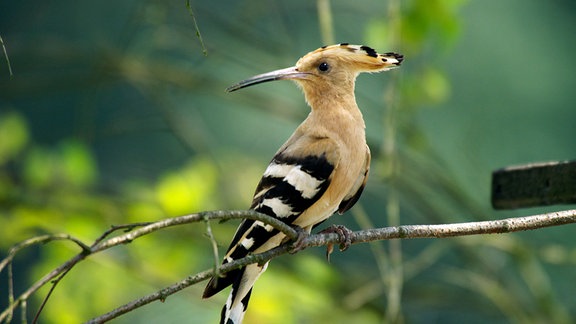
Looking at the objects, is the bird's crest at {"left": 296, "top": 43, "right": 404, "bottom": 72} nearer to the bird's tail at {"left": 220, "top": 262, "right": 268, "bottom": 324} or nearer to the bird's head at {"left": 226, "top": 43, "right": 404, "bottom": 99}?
the bird's head at {"left": 226, "top": 43, "right": 404, "bottom": 99}

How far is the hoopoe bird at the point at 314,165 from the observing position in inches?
55.6

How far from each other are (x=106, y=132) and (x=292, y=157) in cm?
120

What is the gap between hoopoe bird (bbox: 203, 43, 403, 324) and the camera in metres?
1.41

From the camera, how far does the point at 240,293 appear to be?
148 centimetres

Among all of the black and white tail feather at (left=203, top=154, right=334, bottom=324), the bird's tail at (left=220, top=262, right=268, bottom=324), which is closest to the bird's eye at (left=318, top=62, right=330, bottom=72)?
the black and white tail feather at (left=203, top=154, right=334, bottom=324)

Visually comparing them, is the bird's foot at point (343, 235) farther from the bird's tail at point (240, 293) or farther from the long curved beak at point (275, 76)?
the long curved beak at point (275, 76)

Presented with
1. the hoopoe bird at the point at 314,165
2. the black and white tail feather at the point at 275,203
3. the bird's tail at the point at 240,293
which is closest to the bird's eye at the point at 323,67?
the hoopoe bird at the point at 314,165

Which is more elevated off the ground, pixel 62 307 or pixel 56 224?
pixel 56 224

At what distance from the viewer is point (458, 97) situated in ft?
12.3

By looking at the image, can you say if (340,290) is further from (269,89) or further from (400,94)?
(269,89)

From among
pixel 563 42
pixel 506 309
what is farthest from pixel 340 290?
pixel 563 42

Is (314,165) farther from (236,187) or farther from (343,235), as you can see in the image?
(236,187)

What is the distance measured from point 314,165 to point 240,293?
0.84 ft

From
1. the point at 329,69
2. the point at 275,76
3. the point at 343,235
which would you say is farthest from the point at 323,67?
the point at 343,235
